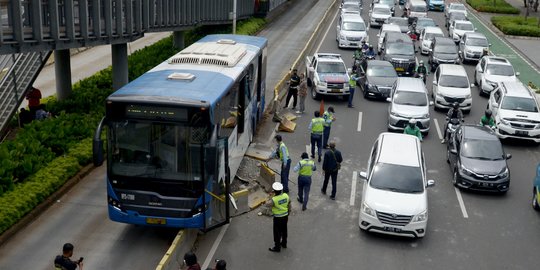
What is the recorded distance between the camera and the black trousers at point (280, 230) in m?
15.1

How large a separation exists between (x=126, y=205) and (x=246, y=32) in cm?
3353

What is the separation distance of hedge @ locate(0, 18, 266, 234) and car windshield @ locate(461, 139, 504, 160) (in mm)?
11488

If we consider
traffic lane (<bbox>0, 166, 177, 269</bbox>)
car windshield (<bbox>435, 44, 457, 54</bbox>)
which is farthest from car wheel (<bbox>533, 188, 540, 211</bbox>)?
car windshield (<bbox>435, 44, 457, 54</bbox>)

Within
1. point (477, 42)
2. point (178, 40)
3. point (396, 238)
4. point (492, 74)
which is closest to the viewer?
point (396, 238)

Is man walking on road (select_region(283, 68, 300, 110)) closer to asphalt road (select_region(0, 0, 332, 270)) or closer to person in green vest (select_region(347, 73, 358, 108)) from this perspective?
person in green vest (select_region(347, 73, 358, 108))

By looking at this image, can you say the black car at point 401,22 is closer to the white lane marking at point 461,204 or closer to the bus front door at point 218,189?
the white lane marking at point 461,204

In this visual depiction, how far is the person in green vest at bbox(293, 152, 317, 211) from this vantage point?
17375 millimetres

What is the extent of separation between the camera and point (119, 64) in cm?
2564

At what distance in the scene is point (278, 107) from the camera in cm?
2730

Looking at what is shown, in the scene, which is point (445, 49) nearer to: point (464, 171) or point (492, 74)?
point (492, 74)

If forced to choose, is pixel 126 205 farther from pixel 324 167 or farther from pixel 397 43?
A: pixel 397 43

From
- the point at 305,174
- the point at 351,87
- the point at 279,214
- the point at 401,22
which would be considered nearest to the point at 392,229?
the point at 305,174

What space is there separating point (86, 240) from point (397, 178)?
7887mm

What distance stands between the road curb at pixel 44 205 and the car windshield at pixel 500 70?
67.6ft
